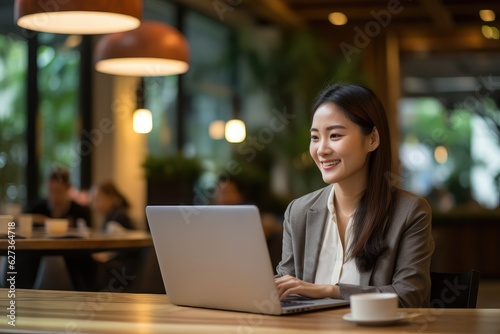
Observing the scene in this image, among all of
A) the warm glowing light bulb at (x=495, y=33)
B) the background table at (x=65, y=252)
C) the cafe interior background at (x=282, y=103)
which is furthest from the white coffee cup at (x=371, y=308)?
the warm glowing light bulb at (x=495, y=33)

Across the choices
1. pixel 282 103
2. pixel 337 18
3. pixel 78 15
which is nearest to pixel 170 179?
pixel 282 103

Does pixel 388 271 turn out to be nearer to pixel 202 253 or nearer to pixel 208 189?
pixel 202 253

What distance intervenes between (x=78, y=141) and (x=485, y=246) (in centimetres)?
566

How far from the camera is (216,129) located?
12383 millimetres

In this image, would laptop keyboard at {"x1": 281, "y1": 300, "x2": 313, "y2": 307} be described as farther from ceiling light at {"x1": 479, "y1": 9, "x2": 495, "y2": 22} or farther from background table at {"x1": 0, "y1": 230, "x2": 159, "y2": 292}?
ceiling light at {"x1": 479, "y1": 9, "x2": 495, "y2": 22}

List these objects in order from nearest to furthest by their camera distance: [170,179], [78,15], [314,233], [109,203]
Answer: [314,233], [78,15], [109,203], [170,179]

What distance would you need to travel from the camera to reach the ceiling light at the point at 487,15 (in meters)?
12.3

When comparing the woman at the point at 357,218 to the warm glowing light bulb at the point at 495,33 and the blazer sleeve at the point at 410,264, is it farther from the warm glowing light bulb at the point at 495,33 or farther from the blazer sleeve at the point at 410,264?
the warm glowing light bulb at the point at 495,33

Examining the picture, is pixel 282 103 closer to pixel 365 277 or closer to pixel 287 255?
pixel 287 255

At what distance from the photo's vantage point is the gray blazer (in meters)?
2.38

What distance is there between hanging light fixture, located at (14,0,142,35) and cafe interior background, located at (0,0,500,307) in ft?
15.0

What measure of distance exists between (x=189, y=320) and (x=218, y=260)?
0.16 m

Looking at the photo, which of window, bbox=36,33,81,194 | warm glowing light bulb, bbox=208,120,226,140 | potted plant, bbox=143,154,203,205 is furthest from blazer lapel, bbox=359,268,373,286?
warm glowing light bulb, bbox=208,120,226,140

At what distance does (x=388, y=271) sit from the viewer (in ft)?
8.07
